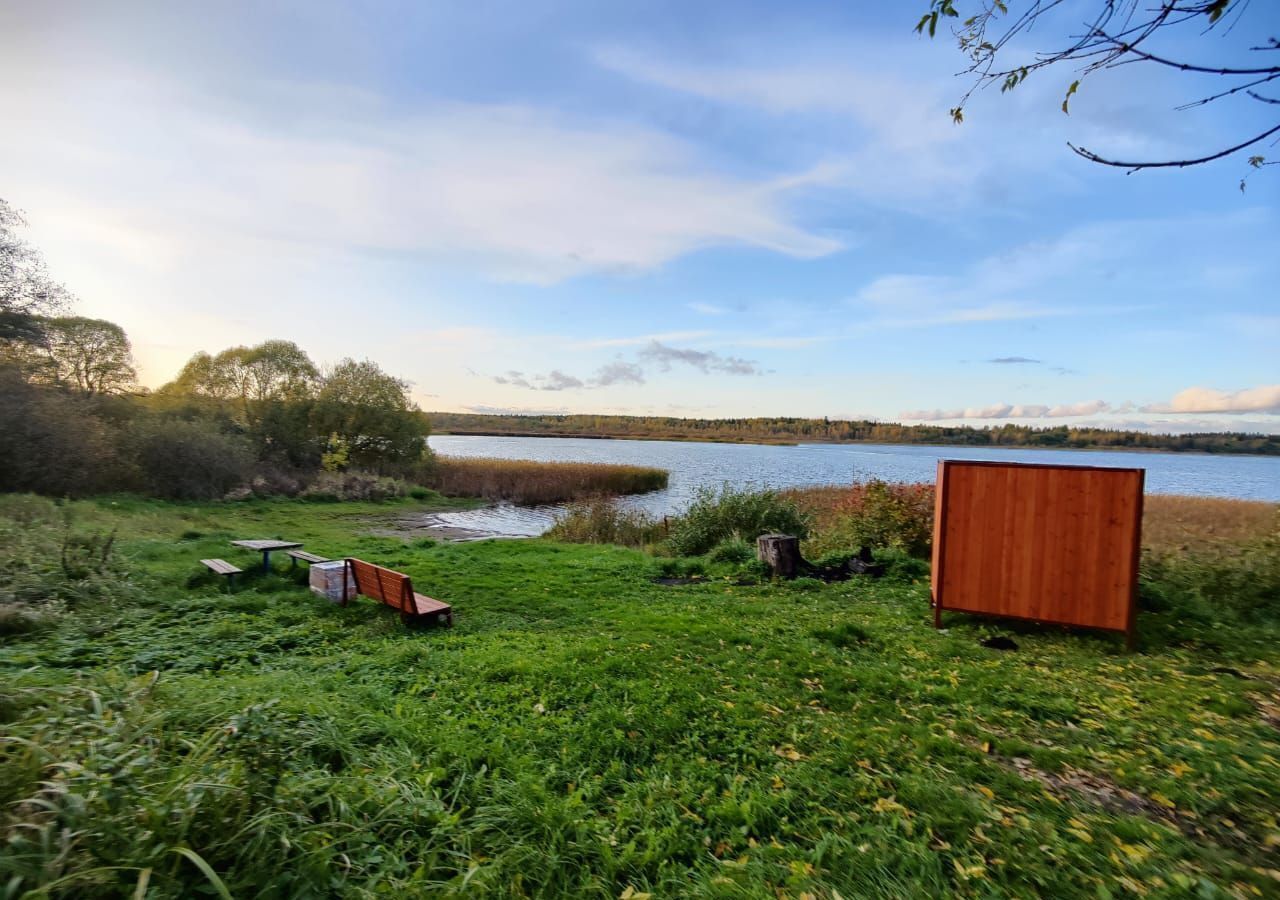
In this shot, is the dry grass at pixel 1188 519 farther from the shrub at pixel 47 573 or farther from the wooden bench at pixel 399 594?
the shrub at pixel 47 573

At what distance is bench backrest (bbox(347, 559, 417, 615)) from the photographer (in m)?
6.06

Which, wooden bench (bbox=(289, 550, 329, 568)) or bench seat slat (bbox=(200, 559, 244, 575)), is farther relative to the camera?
wooden bench (bbox=(289, 550, 329, 568))

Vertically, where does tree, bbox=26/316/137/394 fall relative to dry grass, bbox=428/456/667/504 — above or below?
above

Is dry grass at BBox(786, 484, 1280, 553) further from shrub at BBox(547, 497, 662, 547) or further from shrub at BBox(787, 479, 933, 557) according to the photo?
shrub at BBox(547, 497, 662, 547)

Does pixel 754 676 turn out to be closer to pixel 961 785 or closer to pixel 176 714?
pixel 961 785

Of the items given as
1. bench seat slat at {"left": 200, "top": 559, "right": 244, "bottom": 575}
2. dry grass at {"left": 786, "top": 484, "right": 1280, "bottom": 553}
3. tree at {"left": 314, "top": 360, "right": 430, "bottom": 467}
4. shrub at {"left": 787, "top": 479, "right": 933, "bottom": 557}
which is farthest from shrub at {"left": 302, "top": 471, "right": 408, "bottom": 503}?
shrub at {"left": 787, "top": 479, "right": 933, "bottom": 557}

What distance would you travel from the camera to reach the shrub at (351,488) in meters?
21.6

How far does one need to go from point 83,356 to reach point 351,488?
8.78 metres

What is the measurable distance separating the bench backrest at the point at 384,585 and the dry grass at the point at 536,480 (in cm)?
1871

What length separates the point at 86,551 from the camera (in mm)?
7203

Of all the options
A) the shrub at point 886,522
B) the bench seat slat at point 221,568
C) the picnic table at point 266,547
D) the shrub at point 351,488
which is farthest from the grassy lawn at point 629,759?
the shrub at point 351,488

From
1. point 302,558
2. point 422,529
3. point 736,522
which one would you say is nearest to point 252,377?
point 422,529

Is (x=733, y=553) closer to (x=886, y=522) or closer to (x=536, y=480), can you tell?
(x=886, y=522)

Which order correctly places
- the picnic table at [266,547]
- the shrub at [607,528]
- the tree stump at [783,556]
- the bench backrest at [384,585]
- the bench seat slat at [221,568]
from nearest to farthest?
1. the bench backrest at [384,585]
2. the bench seat slat at [221,568]
3. the picnic table at [266,547]
4. the tree stump at [783,556]
5. the shrub at [607,528]
